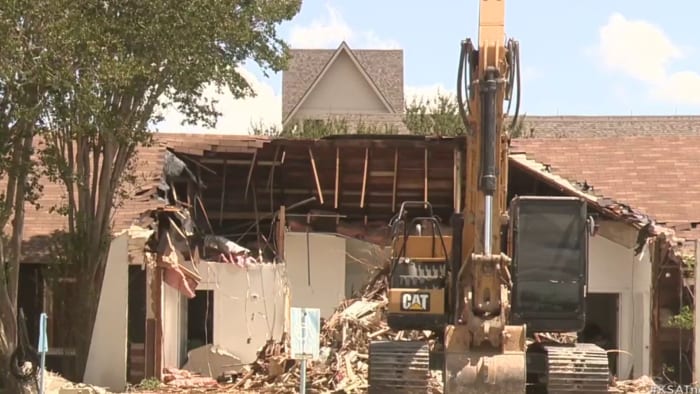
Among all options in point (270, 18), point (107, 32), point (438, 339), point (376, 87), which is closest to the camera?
point (438, 339)

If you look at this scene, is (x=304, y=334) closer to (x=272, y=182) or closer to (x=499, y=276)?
(x=499, y=276)

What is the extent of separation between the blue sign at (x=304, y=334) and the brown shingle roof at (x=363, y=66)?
39.9 m

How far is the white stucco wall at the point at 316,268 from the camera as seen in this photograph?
25.6 m

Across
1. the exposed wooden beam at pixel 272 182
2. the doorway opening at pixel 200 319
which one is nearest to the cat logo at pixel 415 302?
the doorway opening at pixel 200 319

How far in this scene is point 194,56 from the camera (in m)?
18.0

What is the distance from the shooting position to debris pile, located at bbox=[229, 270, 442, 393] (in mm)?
19297

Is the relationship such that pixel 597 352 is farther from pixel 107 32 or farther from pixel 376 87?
pixel 376 87

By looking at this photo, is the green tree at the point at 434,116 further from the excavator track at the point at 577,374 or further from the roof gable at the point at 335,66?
the excavator track at the point at 577,374

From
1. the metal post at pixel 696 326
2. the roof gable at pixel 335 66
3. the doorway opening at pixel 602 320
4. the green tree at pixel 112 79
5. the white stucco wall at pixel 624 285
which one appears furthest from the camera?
the roof gable at pixel 335 66

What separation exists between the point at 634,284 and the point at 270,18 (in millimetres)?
9587

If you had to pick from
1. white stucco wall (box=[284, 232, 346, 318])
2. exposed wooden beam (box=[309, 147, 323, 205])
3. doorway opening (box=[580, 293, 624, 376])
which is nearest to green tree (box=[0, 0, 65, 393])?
exposed wooden beam (box=[309, 147, 323, 205])

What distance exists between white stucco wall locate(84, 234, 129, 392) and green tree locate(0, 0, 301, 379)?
0.22 metres

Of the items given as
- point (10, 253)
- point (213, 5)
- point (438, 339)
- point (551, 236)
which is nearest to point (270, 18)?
point (213, 5)

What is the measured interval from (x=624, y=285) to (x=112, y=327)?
10.9 metres
